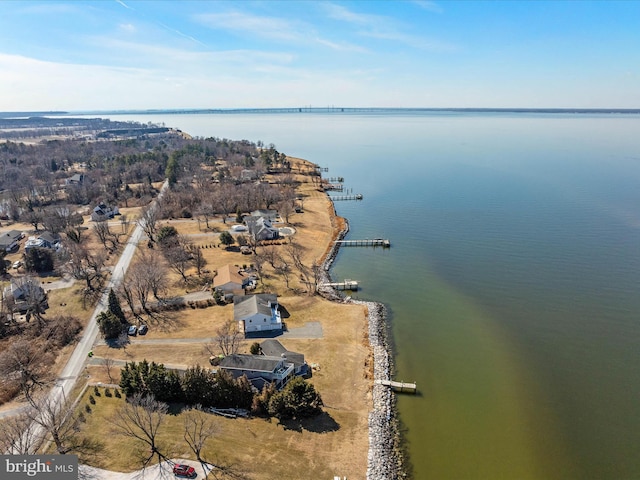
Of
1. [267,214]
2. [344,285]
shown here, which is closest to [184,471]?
[344,285]

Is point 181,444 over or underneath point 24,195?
underneath

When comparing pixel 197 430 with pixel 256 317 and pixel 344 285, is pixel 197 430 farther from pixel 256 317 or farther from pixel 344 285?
pixel 344 285

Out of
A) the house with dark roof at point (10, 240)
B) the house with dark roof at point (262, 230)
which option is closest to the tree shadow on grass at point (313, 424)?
the house with dark roof at point (262, 230)

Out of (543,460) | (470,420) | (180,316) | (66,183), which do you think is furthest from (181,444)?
(66,183)

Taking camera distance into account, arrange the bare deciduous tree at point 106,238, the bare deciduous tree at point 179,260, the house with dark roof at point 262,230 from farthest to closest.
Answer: the house with dark roof at point 262,230 → the bare deciduous tree at point 106,238 → the bare deciduous tree at point 179,260

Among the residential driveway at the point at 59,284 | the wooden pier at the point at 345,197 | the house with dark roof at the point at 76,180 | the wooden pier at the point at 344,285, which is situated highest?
the house with dark roof at the point at 76,180

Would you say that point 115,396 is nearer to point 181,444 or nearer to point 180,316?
point 181,444

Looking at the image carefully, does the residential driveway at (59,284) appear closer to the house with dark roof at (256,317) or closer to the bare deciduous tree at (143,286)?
the bare deciduous tree at (143,286)
